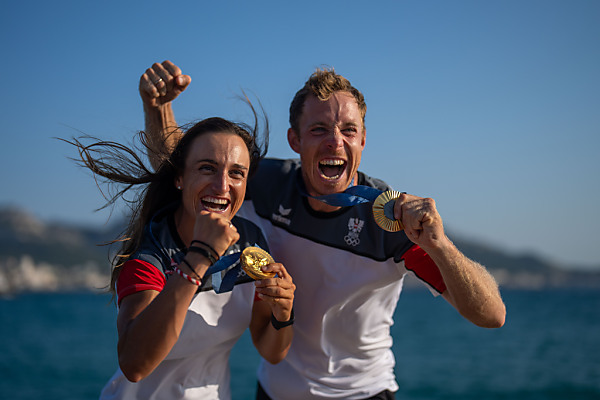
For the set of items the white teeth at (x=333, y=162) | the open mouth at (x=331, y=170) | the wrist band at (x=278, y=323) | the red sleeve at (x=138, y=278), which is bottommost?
the wrist band at (x=278, y=323)

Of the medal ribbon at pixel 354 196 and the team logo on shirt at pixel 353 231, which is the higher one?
the medal ribbon at pixel 354 196

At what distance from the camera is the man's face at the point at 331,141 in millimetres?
4145

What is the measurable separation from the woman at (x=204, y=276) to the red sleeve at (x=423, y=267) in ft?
3.25

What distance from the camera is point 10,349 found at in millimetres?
33156

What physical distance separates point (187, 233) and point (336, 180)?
4.06ft

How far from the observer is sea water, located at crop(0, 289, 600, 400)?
23.2 metres

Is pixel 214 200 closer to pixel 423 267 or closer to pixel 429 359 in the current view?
pixel 423 267

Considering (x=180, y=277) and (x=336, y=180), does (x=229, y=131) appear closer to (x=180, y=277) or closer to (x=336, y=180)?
(x=336, y=180)

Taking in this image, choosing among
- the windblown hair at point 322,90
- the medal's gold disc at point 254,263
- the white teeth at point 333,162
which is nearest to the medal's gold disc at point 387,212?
the medal's gold disc at point 254,263

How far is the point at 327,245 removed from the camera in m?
4.32

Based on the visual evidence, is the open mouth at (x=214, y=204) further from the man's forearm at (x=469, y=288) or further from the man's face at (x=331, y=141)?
the man's forearm at (x=469, y=288)

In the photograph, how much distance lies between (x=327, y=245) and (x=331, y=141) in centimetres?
86

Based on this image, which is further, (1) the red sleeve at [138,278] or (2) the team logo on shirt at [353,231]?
(2) the team logo on shirt at [353,231]

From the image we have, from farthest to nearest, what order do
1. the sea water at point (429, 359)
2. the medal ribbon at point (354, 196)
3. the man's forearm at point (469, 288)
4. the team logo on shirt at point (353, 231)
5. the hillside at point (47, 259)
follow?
the hillside at point (47, 259) → the sea water at point (429, 359) → the team logo on shirt at point (353, 231) → the medal ribbon at point (354, 196) → the man's forearm at point (469, 288)
